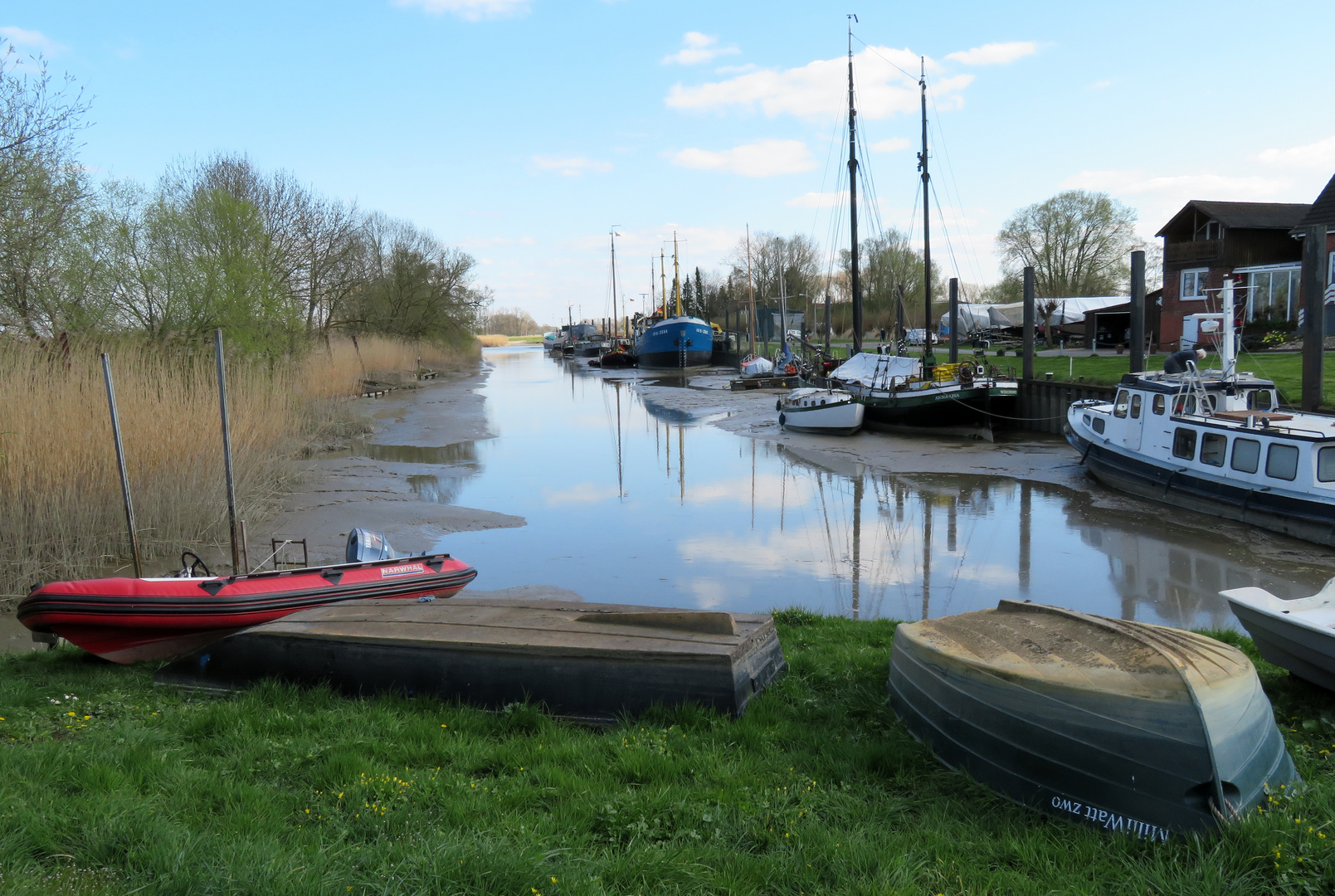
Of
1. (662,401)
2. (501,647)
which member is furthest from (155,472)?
(662,401)

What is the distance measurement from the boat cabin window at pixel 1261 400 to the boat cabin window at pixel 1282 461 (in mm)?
2407

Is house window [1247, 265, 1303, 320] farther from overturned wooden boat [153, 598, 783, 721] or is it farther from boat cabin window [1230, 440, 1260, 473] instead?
overturned wooden boat [153, 598, 783, 721]

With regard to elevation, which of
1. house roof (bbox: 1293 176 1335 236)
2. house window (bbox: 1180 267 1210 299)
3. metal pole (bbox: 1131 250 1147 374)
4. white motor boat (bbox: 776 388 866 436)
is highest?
house roof (bbox: 1293 176 1335 236)

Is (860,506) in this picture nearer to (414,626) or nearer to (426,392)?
(414,626)

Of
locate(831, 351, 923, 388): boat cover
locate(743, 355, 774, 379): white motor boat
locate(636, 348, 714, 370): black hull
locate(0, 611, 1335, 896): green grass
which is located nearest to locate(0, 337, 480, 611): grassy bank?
locate(0, 611, 1335, 896): green grass

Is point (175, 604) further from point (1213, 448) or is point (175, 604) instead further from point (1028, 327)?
point (1028, 327)

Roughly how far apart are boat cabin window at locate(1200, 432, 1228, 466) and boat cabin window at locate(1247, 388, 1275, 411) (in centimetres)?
155

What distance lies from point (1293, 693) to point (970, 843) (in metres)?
3.32

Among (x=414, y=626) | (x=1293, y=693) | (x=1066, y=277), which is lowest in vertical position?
(x=1293, y=693)

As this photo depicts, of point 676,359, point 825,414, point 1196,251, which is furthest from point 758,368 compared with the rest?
point 1196,251

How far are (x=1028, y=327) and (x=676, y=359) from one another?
40.6 metres

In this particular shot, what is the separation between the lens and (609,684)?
215 inches

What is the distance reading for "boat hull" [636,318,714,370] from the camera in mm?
67062

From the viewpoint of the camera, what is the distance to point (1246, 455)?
1520cm
